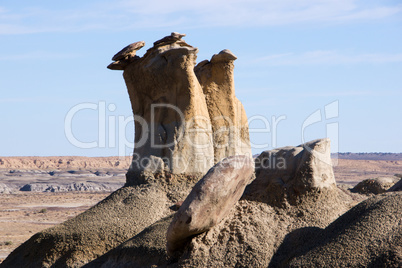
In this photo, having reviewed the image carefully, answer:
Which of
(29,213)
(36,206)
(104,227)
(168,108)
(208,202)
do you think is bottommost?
(36,206)

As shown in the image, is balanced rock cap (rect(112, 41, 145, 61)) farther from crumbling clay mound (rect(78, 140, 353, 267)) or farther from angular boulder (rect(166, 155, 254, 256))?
angular boulder (rect(166, 155, 254, 256))

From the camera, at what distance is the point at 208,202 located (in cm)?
786

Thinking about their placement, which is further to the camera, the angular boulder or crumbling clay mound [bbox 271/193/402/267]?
the angular boulder

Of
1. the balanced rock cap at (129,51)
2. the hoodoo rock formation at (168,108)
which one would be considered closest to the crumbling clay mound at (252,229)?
the hoodoo rock formation at (168,108)

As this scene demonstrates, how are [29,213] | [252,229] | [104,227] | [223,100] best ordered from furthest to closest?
[29,213], [223,100], [104,227], [252,229]

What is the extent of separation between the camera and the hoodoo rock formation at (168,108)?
1252 cm

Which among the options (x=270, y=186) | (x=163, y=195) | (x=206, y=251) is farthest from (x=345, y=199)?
(x=163, y=195)

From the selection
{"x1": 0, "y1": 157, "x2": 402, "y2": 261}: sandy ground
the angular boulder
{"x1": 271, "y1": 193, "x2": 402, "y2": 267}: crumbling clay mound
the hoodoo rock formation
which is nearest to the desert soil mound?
the hoodoo rock formation

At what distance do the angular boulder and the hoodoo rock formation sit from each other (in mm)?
4225

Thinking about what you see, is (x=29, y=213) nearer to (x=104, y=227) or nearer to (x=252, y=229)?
(x=104, y=227)

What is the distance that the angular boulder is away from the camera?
7.78m

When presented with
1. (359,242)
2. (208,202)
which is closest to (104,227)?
(208,202)

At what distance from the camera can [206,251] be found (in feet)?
25.7

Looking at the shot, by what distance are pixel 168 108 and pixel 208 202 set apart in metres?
5.15
